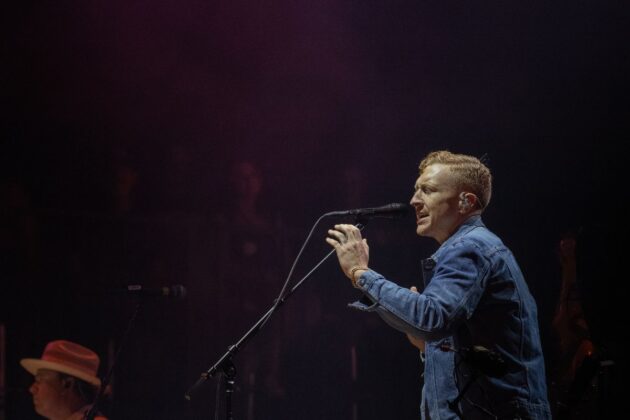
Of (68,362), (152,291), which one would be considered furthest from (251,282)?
(152,291)

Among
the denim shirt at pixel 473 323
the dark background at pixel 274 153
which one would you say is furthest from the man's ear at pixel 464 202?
the dark background at pixel 274 153

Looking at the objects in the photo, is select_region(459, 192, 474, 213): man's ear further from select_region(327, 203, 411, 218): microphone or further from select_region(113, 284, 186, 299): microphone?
select_region(113, 284, 186, 299): microphone

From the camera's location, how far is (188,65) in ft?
18.1

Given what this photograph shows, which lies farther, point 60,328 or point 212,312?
point 212,312

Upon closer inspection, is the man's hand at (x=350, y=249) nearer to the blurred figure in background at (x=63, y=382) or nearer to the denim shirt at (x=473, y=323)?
the denim shirt at (x=473, y=323)

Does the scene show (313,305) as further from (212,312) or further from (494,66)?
(494,66)

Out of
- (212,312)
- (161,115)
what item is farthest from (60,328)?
(161,115)

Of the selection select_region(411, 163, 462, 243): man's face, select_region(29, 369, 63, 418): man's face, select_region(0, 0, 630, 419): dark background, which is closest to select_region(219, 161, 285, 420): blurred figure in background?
select_region(0, 0, 630, 419): dark background

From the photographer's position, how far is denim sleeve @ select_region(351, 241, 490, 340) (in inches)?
85.0

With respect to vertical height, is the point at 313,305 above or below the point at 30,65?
below

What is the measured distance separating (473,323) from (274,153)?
3.76 meters

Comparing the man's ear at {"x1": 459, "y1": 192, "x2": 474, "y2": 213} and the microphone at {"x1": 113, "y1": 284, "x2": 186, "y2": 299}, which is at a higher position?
the man's ear at {"x1": 459, "y1": 192, "x2": 474, "y2": 213}

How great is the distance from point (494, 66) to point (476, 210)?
382 cm

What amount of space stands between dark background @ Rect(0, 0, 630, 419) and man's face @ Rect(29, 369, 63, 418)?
0.48m
